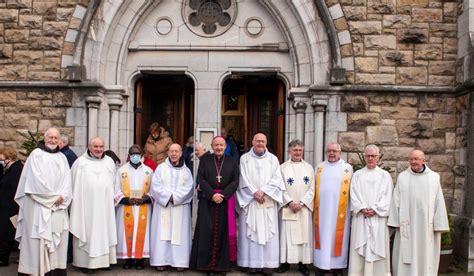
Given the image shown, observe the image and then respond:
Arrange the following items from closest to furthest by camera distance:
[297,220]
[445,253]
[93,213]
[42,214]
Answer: [42,214], [93,213], [297,220], [445,253]

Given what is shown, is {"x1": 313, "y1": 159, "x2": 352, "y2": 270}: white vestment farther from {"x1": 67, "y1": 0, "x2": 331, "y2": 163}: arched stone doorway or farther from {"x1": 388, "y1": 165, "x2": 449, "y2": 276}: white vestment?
{"x1": 67, "y1": 0, "x2": 331, "y2": 163}: arched stone doorway

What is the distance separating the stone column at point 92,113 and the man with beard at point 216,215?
8.19ft

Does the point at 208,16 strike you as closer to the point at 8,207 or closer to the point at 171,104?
the point at 171,104

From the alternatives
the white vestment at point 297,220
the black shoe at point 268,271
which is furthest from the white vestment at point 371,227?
the black shoe at point 268,271

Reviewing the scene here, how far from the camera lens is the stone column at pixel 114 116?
8.67 metres

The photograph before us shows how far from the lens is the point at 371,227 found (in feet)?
20.8

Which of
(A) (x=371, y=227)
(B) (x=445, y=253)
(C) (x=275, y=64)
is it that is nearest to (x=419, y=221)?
(A) (x=371, y=227)

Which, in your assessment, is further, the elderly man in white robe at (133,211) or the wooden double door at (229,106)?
the wooden double door at (229,106)

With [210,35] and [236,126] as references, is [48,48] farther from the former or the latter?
[236,126]

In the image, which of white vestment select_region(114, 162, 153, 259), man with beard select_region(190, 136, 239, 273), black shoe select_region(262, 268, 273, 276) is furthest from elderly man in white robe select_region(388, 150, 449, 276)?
white vestment select_region(114, 162, 153, 259)

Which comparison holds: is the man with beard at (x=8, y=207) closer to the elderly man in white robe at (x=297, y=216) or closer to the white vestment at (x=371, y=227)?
the elderly man in white robe at (x=297, y=216)

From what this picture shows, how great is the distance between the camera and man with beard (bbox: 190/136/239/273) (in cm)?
656

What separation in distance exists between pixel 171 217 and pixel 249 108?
4409 mm

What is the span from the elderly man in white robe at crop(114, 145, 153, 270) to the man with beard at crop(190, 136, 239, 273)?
68cm
